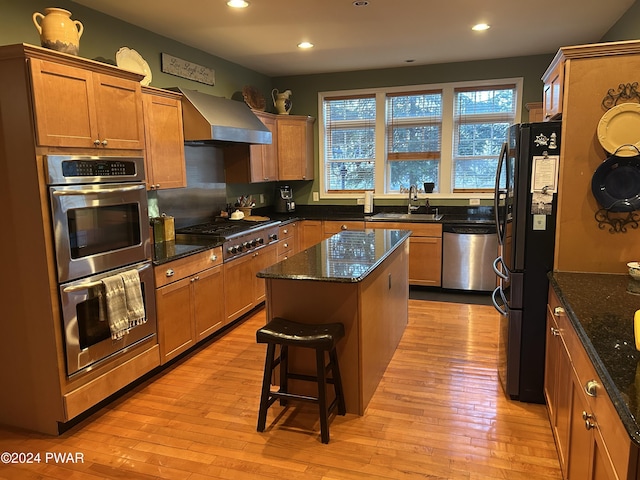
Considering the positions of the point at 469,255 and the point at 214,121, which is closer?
the point at 214,121

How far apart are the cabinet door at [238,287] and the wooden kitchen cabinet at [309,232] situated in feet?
4.48

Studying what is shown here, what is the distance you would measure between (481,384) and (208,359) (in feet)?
6.75

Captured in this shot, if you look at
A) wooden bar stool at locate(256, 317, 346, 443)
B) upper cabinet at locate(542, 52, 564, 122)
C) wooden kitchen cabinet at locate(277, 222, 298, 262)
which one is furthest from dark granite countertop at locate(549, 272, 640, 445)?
wooden kitchen cabinet at locate(277, 222, 298, 262)

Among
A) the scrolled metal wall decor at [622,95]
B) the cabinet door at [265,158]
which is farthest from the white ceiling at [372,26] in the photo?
the scrolled metal wall decor at [622,95]

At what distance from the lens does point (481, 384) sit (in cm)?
310

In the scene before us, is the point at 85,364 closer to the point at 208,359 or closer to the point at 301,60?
the point at 208,359

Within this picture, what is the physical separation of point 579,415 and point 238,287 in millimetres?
3105

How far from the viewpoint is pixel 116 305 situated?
8.98ft

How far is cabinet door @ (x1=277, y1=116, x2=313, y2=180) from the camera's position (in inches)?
229

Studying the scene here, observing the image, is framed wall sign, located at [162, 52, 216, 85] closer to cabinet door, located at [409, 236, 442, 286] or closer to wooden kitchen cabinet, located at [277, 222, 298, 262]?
wooden kitchen cabinet, located at [277, 222, 298, 262]

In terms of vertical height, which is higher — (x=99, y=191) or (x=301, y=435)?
(x=99, y=191)

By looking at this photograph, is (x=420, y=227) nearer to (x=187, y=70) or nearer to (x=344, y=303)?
(x=344, y=303)

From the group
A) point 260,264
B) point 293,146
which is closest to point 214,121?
point 260,264

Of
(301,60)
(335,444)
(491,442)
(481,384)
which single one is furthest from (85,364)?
(301,60)
